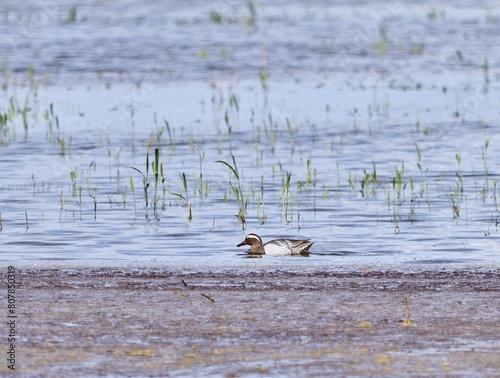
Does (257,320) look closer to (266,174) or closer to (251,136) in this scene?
(266,174)

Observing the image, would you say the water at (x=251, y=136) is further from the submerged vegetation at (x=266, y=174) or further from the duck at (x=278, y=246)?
the duck at (x=278, y=246)

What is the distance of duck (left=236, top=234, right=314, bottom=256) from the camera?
460 inches

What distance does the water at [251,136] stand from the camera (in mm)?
13094

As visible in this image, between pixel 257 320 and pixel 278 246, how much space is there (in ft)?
10.3

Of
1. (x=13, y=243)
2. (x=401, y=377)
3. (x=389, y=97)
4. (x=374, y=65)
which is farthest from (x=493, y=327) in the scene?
(x=374, y=65)

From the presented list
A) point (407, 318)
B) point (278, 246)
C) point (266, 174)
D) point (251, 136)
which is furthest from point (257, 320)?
point (251, 136)

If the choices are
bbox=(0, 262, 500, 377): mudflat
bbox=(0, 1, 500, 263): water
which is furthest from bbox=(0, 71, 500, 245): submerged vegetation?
bbox=(0, 262, 500, 377): mudflat

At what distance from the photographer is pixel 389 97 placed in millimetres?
24812

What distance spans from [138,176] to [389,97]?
9.24 metres

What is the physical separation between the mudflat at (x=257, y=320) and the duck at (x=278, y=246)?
74cm

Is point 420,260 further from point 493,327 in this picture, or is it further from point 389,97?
point 389,97

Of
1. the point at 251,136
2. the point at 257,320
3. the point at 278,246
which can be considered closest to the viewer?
the point at 257,320

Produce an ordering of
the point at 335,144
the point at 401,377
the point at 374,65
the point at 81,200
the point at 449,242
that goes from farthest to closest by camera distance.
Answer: the point at 374,65 → the point at 335,144 → the point at 81,200 → the point at 449,242 → the point at 401,377

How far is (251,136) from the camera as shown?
66.4 ft
